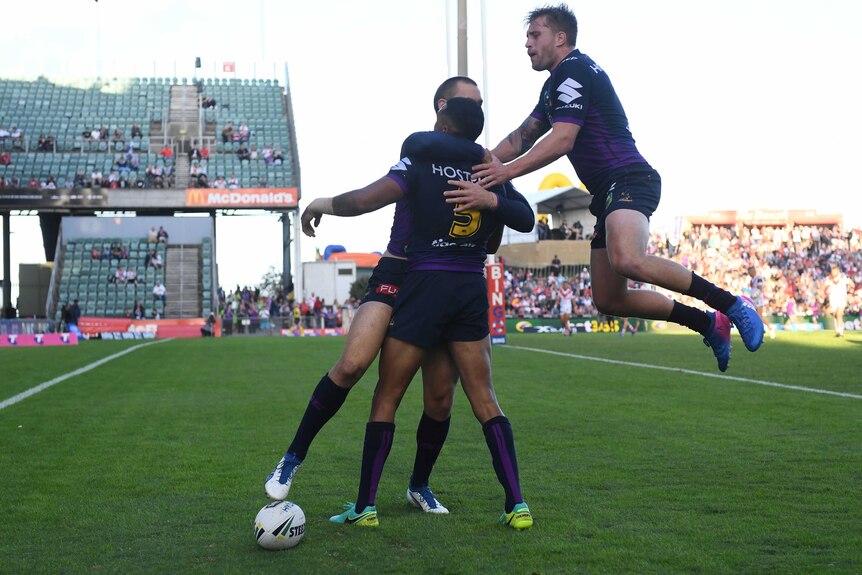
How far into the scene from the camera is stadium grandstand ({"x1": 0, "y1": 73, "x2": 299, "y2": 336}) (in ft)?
153

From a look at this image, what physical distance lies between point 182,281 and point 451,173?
145ft

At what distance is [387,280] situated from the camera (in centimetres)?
490

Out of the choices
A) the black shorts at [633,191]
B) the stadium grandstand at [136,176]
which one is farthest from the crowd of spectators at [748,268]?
the black shorts at [633,191]

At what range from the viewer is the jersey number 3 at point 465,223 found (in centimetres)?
478

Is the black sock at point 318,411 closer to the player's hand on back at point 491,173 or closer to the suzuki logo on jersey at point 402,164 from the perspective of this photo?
the suzuki logo on jersey at point 402,164

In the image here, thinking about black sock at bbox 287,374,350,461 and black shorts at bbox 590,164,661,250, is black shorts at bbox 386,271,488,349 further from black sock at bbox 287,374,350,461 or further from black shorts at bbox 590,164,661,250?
black shorts at bbox 590,164,661,250

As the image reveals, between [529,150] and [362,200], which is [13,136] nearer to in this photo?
[529,150]

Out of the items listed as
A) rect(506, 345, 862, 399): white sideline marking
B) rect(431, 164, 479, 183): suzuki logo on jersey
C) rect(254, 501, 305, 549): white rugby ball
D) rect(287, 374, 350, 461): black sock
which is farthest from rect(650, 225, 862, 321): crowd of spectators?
rect(254, 501, 305, 549): white rugby ball

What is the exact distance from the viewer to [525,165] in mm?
5043

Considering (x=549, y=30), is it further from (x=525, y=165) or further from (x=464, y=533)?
(x=464, y=533)

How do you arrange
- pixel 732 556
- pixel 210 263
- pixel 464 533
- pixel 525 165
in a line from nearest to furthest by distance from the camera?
pixel 732 556
pixel 464 533
pixel 525 165
pixel 210 263

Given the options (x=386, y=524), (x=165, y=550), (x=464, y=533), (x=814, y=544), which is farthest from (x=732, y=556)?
(x=165, y=550)

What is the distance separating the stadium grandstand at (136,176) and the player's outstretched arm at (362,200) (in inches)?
1607

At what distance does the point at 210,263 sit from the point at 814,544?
149ft
